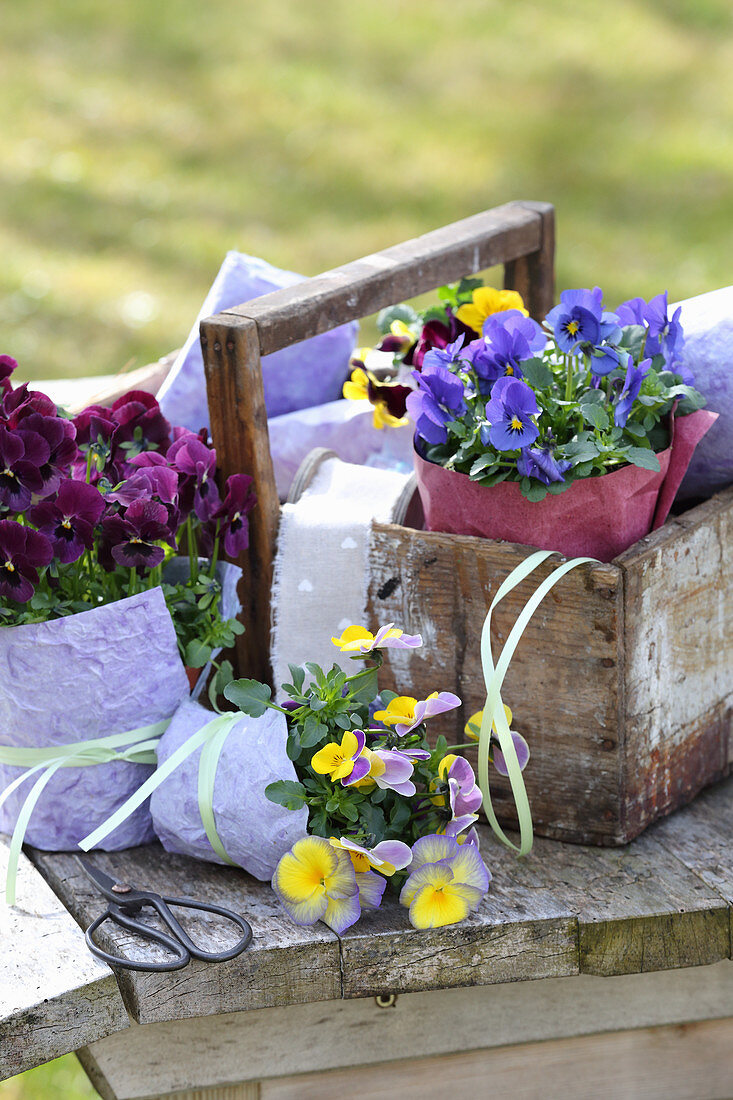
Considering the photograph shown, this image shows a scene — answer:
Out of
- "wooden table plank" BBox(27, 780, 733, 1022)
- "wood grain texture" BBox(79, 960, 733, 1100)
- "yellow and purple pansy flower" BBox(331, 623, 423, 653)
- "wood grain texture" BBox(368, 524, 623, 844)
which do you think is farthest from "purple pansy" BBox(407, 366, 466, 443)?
"wood grain texture" BBox(79, 960, 733, 1100)

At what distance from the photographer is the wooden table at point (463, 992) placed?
104cm

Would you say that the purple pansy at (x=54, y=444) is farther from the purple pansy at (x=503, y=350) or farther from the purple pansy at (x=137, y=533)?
the purple pansy at (x=503, y=350)

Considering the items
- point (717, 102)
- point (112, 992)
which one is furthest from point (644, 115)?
point (112, 992)

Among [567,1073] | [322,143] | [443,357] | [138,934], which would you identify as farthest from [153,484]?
[322,143]

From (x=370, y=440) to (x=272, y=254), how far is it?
9.45ft

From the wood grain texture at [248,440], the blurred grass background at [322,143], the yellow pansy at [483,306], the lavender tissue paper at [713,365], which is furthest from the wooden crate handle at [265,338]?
the blurred grass background at [322,143]

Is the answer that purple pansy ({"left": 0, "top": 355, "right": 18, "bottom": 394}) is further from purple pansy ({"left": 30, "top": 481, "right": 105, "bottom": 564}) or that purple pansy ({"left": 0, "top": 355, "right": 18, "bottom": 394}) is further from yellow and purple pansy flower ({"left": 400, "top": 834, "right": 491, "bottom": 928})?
yellow and purple pansy flower ({"left": 400, "top": 834, "right": 491, "bottom": 928})

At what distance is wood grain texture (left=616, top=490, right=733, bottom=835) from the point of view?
113 centimetres

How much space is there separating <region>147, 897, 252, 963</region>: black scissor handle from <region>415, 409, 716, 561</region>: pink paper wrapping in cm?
42

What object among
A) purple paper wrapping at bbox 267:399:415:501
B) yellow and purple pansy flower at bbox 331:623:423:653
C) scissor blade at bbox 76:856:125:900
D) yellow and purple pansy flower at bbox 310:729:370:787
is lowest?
scissor blade at bbox 76:856:125:900

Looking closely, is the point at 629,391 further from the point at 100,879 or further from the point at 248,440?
the point at 100,879

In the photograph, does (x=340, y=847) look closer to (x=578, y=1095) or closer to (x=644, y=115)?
(x=578, y=1095)

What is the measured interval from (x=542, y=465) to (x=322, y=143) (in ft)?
13.9

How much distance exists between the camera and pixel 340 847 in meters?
1.01
